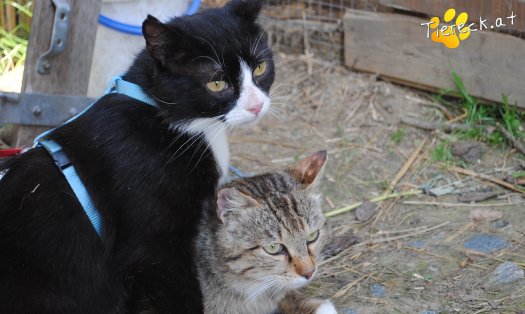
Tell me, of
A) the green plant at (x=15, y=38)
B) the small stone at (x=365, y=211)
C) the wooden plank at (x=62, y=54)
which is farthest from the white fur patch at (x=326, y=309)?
the green plant at (x=15, y=38)

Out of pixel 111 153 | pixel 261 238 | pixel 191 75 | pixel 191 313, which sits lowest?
pixel 191 313

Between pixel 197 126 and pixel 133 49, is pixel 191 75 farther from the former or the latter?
pixel 133 49

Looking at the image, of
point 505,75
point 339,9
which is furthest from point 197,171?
point 339,9

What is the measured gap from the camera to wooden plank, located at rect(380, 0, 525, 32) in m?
3.92

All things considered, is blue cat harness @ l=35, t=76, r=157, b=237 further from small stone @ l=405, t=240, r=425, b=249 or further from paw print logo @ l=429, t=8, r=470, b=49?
paw print logo @ l=429, t=8, r=470, b=49

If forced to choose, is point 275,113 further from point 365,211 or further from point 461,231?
point 461,231

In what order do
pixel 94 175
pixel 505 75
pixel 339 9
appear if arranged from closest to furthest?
1. pixel 94 175
2. pixel 505 75
3. pixel 339 9

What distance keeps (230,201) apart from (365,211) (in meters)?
1.35

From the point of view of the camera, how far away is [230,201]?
2.98 meters

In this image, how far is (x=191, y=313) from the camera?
2.93 metres

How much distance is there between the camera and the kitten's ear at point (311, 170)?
126 inches

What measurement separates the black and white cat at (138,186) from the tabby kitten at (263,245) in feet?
0.40

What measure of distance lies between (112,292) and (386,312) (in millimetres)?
1284

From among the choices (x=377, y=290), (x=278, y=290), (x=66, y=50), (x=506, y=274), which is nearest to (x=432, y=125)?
(x=506, y=274)
